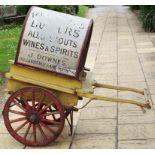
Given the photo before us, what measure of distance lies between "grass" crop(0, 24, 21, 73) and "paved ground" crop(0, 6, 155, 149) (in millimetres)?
2151

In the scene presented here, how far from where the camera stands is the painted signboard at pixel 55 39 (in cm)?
630

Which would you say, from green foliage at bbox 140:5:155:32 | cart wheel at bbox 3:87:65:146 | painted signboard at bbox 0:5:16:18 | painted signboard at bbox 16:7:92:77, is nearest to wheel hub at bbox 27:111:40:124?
cart wheel at bbox 3:87:65:146

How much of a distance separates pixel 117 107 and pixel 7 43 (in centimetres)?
804

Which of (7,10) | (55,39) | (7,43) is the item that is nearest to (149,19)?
(7,43)

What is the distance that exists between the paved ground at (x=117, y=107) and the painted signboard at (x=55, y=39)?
3.70 ft

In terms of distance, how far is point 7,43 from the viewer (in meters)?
15.5

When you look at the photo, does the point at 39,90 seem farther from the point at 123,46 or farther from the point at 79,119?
the point at 123,46

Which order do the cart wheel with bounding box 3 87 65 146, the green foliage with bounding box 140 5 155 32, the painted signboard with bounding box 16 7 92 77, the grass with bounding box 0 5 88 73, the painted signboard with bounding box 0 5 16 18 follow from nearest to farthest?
the painted signboard with bounding box 16 7 92 77
the cart wheel with bounding box 3 87 65 146
the grass with bounding box 0 5 88 73
the green foliage with bounding box 140 5 155 32
the painted signboard with bounding box 0 5 16 18

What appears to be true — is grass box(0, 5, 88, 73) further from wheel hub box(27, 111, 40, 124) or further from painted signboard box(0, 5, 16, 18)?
wheel hub box(27, 111, 40, 124)

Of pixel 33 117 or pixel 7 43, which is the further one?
pixel 7 43

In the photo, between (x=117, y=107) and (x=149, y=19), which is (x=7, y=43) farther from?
(x=117, y=107)

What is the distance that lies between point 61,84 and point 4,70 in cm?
489

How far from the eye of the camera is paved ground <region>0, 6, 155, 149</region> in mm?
6750
